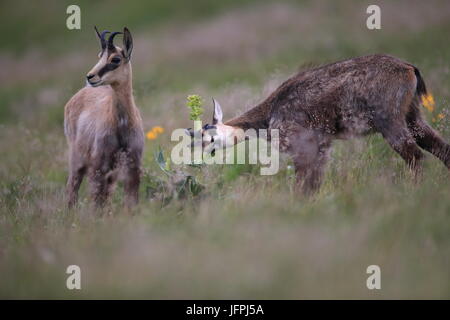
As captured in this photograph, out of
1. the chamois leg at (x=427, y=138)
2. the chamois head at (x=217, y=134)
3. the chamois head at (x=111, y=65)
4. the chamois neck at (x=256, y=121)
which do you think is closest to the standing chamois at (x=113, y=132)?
the chamois head at (x=111, y=65)

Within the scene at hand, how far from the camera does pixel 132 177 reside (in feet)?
23.3

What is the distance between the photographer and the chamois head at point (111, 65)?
684 cm

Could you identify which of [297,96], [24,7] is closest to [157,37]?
[24,7]

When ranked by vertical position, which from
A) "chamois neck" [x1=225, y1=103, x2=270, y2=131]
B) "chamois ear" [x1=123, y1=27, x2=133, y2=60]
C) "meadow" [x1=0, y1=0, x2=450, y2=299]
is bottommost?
"meadow" [x1=0, y1=0, x2=450, y2=299]

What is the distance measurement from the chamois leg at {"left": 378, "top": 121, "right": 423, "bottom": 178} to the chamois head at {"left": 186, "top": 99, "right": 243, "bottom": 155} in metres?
1.87

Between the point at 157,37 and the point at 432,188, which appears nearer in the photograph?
the point at 432,188

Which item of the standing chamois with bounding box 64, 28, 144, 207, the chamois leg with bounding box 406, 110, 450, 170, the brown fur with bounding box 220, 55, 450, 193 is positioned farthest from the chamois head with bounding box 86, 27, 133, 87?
the chamois leg with bounding box 406, 110, 450, 170

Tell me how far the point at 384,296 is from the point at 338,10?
17.4m

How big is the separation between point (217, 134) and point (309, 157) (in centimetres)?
121

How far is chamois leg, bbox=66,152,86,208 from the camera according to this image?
7.68 meters

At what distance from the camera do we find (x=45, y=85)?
19.0m

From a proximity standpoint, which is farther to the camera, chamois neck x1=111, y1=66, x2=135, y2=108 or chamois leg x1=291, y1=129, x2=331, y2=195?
chamois neck x1=111, y1=66, x2=135, y2=108

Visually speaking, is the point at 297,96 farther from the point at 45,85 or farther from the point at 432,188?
the point at 45,85

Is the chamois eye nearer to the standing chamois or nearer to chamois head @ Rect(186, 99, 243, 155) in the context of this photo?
the standing chamois
